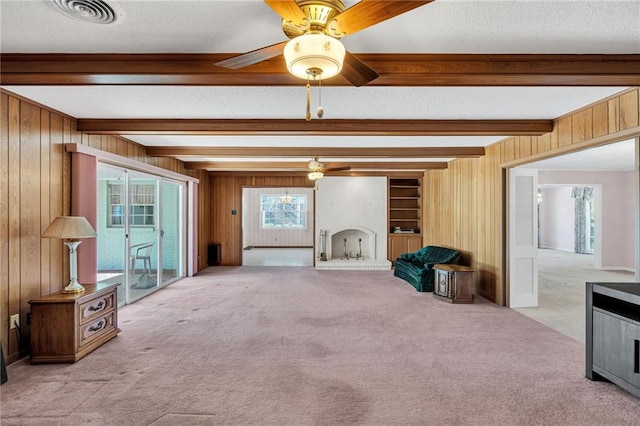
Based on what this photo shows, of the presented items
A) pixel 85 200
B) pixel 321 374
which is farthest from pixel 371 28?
pixel 85 200

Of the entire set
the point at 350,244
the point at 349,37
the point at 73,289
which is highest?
the point at 349,37

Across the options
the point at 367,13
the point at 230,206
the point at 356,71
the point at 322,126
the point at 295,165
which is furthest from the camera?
the point at 230,206

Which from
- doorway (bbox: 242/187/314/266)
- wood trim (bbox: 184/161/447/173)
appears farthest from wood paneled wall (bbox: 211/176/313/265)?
doorway (bbox: 242/187/314/266)

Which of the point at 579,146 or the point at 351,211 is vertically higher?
the point at 579,146

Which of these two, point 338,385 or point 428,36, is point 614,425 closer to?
point 338,385

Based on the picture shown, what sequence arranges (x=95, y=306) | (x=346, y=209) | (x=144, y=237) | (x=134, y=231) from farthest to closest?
1. (x=346, y=209)
2. (x=144, y=237)
3. (x=134, y=231)
4. (x=95, y=306)

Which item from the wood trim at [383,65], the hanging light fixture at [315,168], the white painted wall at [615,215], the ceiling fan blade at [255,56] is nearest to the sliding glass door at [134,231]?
the wood trim at [383,65]

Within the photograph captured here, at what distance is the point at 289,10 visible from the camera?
Answer: 4.97 ft

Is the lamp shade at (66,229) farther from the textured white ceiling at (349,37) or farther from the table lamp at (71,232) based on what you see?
the textured white ceiling at (349,37)

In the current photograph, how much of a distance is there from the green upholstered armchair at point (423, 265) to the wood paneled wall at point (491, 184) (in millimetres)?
343

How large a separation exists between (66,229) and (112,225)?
89.5 inches

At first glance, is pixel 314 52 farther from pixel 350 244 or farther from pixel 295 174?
pixel 350 244

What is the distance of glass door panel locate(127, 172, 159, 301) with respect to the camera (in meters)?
5.77

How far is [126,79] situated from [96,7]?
A: 29.1 inches
